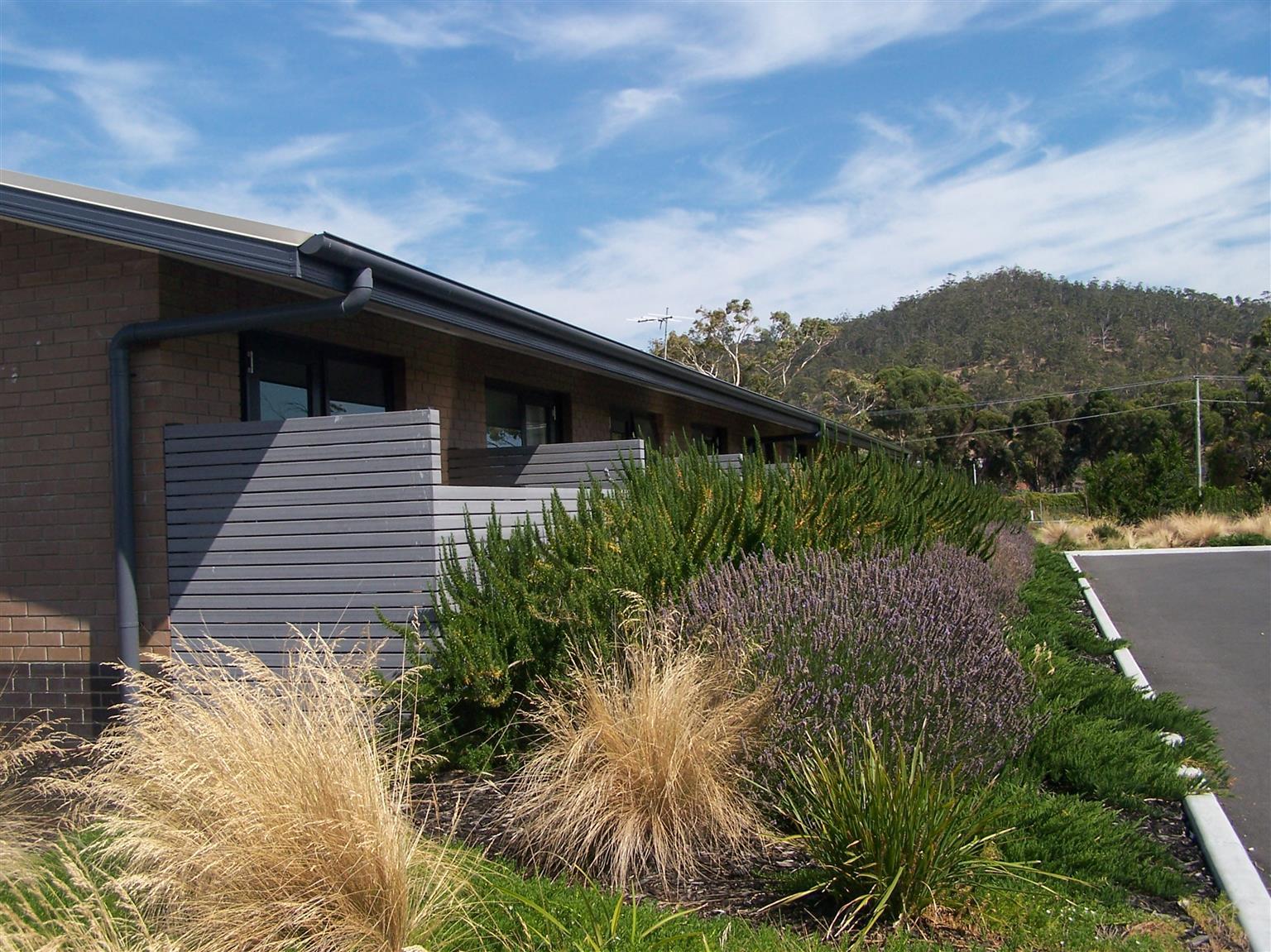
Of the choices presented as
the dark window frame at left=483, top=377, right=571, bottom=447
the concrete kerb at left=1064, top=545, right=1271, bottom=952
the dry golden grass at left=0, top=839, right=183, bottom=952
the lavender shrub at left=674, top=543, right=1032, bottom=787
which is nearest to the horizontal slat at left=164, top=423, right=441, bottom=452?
the lavender shrub at left=674, top=543, right=1032, bottom=787

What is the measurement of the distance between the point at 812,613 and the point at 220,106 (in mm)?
11588

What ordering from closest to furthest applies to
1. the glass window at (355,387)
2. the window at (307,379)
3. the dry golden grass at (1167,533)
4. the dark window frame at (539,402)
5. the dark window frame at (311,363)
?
the dark window frame at (311,363), the window at (307,379), the glass window at (355,387), the dark window frame at (539,402), the dry golden grass at (1167,533)

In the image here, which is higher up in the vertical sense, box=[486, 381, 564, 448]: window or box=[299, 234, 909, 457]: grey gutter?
box=[299, 234, 909, 457]: grey gutter

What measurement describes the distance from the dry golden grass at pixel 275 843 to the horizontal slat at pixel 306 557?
2275 millimetres

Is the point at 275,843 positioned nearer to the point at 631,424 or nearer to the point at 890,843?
the point at 890,843

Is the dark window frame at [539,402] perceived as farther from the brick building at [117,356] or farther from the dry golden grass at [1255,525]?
the dry golden grass at [1255,525]

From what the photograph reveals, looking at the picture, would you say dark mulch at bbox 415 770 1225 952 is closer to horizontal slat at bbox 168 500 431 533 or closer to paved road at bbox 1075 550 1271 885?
paved road at bbox 1075 550 1271 885

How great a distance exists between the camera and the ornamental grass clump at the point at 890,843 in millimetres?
3951

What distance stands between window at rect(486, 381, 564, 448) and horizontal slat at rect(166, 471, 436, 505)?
5.02m

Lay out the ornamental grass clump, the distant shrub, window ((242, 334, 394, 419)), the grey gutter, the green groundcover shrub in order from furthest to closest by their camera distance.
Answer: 1. the distant shrub
2. window ((242, 334, 394, 419))
3. the grey gutter
4. the green groundcover shrub
5. the ornamental grass clump

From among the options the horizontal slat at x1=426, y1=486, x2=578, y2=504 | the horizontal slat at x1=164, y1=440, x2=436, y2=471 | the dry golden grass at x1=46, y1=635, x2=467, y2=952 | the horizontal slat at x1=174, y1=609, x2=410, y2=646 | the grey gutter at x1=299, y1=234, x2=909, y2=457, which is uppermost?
the grey gutter at x1=299, y1=234, x2=909, y2=457

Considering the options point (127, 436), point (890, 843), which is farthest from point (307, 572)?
point (890, 843)

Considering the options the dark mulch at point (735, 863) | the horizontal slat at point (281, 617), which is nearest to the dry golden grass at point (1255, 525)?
the dark mulch at point (735, 863)

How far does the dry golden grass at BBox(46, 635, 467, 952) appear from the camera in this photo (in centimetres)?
358
